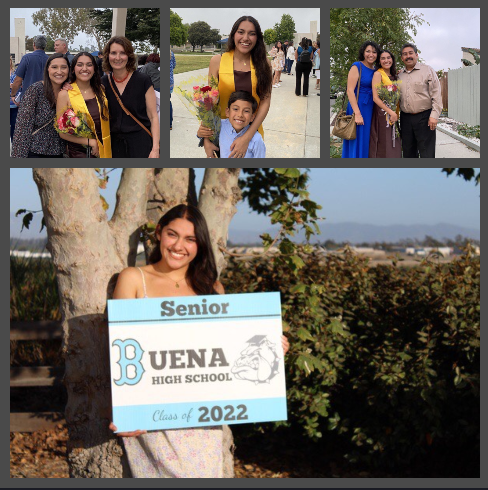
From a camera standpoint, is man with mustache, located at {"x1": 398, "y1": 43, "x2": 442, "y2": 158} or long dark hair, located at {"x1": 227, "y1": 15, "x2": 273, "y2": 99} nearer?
long dark hair, located at {"x1": 227, "y1": 15, "x2": 273, "y2": 99}

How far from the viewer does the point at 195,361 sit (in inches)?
137

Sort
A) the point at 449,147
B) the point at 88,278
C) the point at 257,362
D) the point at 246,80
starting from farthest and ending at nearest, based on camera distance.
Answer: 1. the point at 449,147
2. the point at 246,80
3. the point at 88,278
4. the point at 257,362

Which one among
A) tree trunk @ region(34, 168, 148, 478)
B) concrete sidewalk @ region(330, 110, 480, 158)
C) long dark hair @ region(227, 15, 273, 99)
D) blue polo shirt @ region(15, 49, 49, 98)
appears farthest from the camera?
concrete sidewalk @ region(330, 110, 480, 158)

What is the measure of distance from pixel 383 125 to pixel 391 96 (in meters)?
0.23

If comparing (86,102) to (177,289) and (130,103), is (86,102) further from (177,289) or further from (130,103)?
(177,289)

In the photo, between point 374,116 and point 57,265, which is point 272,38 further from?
point 57,265

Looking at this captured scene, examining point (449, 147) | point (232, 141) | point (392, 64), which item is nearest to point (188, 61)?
point (232, 141)

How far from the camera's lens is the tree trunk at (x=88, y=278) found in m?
3.87

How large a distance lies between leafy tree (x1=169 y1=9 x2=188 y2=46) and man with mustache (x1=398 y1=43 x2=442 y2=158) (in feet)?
5.75

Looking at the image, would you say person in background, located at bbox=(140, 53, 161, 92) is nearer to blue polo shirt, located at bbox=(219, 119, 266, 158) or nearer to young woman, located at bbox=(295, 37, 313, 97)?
blue polo shirt, located at bbox=(219, 119, 266, 158)

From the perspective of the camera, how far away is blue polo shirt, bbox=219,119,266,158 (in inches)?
173

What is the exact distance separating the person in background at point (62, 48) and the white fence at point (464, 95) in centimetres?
308

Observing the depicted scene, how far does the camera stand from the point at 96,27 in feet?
14.2

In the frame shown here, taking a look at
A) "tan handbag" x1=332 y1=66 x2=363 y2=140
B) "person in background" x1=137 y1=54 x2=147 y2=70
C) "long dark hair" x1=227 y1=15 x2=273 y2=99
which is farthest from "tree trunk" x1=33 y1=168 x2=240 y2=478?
"tan handbag" x1=332 y1=66 x2=363 y2=140
